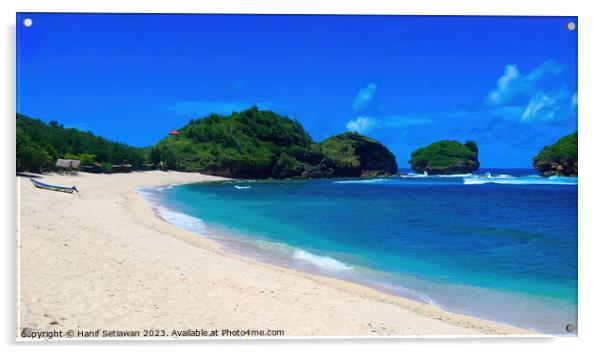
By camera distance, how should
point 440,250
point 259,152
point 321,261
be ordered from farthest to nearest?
point 259,152 < point 440,250 < point 321,261

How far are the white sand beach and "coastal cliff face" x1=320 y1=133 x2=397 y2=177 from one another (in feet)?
176

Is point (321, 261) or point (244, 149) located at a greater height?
point (244, 149)

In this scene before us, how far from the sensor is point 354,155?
206 ft

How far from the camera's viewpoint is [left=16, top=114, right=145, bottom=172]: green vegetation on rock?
361 inches

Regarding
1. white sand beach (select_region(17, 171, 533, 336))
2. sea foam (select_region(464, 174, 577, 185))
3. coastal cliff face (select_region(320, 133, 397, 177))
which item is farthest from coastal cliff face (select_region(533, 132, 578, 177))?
coastal cliff face (select_region(320, 133, 397, 177))

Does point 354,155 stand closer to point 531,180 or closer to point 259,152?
point 259,152

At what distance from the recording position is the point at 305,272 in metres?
7.09

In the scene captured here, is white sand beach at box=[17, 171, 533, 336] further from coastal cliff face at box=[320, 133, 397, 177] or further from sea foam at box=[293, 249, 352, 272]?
coastal cliff face at box=[320, 133, 397, 177]

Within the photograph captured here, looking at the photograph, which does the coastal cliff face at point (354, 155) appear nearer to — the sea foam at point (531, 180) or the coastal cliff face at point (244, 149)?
the coastal cliff face at point (244, 149)

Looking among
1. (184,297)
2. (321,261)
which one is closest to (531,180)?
(321,261)

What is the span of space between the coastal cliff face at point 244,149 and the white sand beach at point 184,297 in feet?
120

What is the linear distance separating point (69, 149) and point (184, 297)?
18.7 meters
